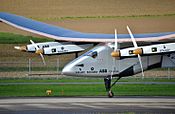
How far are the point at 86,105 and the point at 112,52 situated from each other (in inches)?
244

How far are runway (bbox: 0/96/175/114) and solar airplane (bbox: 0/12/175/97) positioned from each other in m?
2.20

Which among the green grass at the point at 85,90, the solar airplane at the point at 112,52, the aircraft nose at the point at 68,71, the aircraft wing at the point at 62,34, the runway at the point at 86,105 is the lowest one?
the runway at the point at 86,105

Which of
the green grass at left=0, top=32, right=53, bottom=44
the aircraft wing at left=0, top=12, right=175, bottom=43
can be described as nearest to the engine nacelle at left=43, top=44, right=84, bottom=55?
the aircraft wing at left=0, top=12, right=175, bottom=43

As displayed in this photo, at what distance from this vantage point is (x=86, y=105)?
3203 centimetres

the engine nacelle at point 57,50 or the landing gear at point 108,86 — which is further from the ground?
the engine nacelle at point 57,50

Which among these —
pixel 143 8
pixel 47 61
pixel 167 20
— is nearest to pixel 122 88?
pixel 47 61

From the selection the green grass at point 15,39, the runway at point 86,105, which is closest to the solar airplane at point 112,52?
the runway at point 86,105

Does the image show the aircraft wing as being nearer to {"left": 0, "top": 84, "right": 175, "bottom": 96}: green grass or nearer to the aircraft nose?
the aircraft nose

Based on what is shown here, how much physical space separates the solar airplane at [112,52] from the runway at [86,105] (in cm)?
220

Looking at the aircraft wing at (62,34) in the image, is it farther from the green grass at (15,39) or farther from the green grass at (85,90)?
the green grass at (15,39)

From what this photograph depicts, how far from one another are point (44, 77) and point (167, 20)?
24.9m

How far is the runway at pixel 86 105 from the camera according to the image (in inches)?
1151

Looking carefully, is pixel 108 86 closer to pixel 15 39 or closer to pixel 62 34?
pixel 62 34

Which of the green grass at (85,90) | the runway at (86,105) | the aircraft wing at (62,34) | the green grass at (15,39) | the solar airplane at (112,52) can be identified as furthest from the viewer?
the green grass at (15,39)
